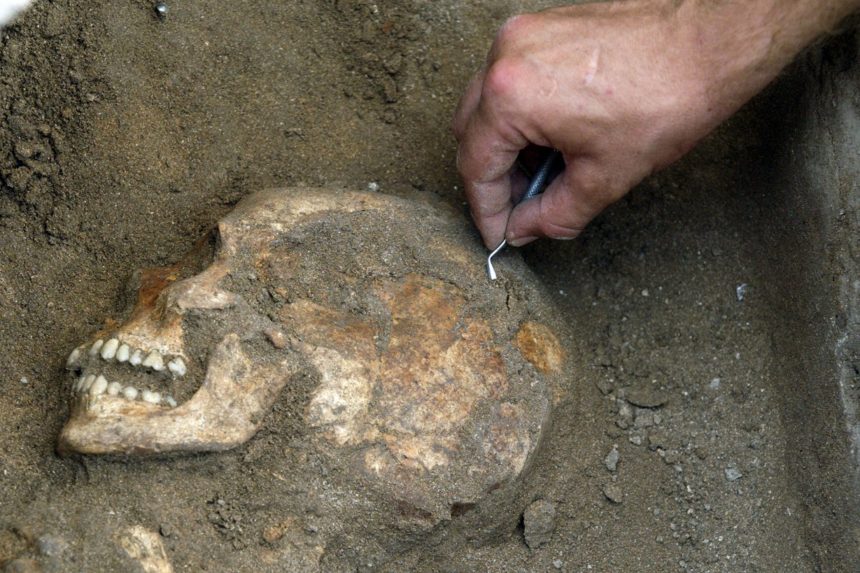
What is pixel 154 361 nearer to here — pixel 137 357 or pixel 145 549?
pixel 137 357

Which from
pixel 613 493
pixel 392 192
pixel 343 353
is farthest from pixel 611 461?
pixel 392 192

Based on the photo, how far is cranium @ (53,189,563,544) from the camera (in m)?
1.73

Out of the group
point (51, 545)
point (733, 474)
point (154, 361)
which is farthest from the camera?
point (733, 474)

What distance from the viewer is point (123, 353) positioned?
174cm

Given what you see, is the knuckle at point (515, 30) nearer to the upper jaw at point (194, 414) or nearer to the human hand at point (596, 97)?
the human hand at point (596, 97)

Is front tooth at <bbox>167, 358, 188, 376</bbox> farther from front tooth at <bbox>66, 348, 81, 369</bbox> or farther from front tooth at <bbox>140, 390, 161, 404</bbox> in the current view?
front tooth at <bbox>66, 348, 81, 369</bbox>

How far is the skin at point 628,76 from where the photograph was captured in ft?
5.73

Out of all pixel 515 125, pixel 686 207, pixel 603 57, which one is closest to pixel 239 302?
pixel 515 125

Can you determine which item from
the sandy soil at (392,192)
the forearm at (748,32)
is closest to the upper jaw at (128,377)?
the sandy soil at (392,192)

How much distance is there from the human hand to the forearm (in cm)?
1

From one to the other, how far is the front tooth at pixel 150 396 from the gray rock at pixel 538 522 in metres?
0.77

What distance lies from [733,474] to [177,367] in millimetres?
1195

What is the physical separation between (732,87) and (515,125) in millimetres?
403

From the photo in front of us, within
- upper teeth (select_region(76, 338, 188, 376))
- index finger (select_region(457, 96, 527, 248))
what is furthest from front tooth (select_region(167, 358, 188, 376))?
index finger (select_region(457, 96, 527, 248))
